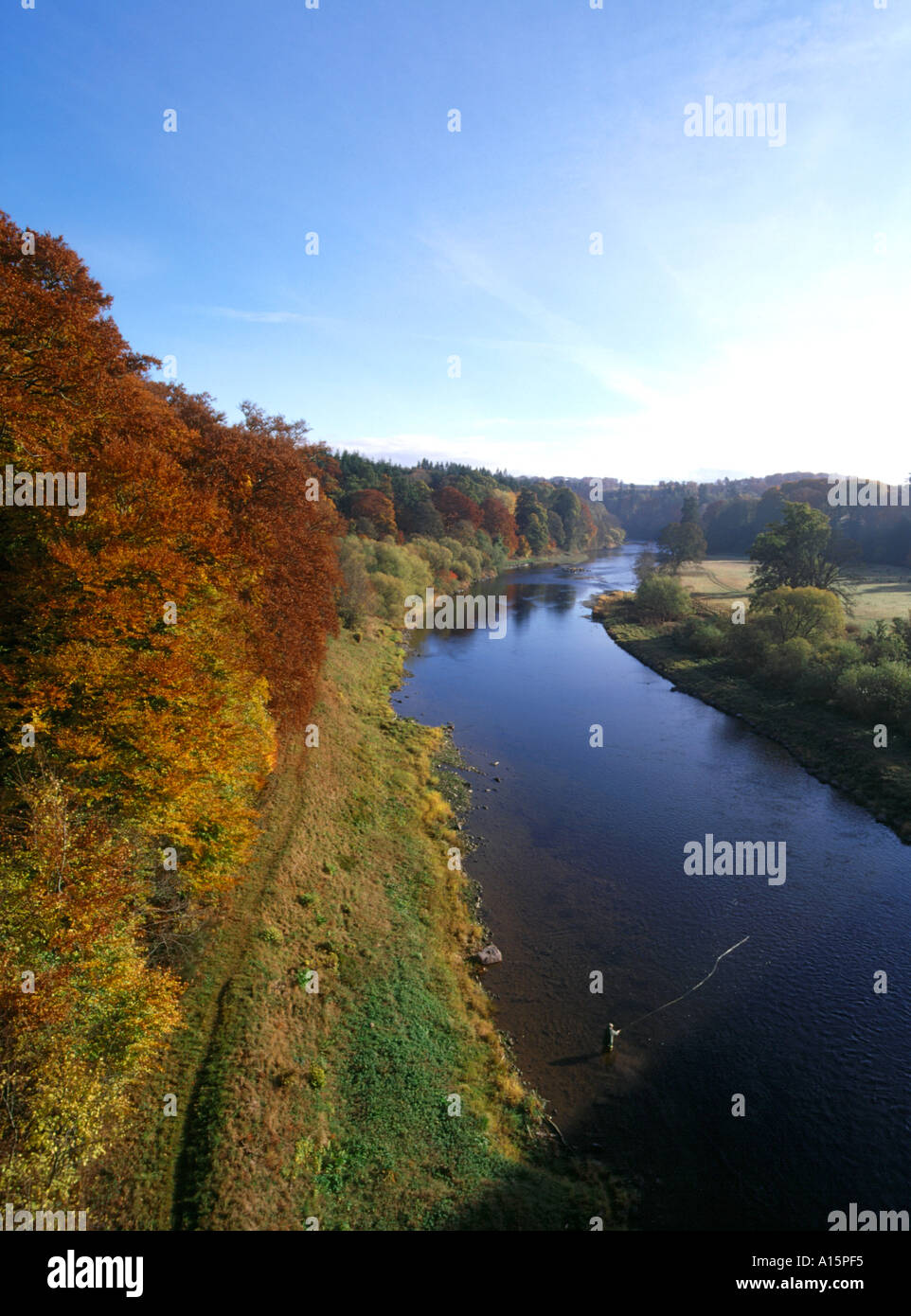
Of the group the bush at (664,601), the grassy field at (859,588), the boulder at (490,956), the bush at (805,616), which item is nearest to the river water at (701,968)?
the boulder at (490,956)

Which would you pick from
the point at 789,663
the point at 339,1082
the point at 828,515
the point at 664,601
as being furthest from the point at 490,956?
the point at 828,515

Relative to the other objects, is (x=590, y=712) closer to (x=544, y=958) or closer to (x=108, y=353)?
(x=544, y=958)

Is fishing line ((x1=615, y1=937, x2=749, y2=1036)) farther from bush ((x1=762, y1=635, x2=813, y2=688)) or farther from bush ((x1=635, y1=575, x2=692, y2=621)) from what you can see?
bush ((x1=635, y1=575, x2=692, y2=621))

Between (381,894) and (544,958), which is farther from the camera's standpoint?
(381,894)

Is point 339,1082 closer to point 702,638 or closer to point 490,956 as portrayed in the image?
point 490,956

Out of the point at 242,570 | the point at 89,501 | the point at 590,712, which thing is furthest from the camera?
the point at 590,712

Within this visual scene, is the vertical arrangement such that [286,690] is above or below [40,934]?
above

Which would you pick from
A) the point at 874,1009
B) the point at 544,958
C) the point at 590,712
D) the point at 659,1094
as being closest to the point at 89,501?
the point at 544,958
